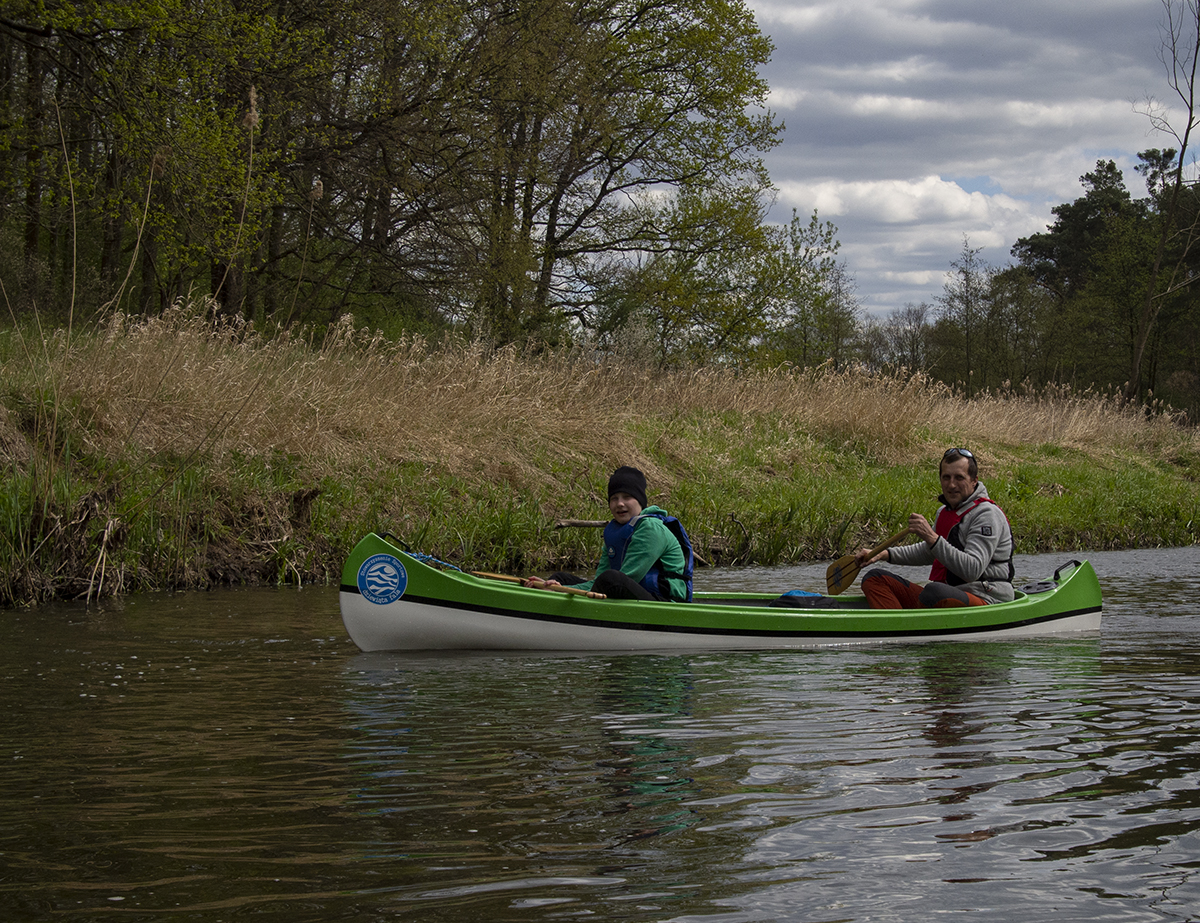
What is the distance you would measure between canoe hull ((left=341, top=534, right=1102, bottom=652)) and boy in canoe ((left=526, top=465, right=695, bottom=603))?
18 cm

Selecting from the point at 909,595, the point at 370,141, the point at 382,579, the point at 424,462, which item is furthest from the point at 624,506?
the point at 370,141

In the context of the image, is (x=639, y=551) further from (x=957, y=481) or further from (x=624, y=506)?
(x=957, y=481)

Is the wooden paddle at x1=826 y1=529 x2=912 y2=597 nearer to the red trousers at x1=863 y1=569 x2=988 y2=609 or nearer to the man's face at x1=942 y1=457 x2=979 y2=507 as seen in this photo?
the red trousers at x1=863 y1=569 x2=988 y2=609

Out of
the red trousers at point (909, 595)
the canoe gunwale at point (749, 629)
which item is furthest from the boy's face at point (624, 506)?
the red trousers at point (909, 595)

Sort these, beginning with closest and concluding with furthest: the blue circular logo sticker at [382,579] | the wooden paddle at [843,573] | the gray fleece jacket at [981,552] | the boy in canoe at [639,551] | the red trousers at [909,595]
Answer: the blue circular logo sticker at [382,579], the boy in canoe at [639,551], the gray fleece jacket at [981,552], the red trousers at [909,595], the wooden paddle at [843,573]

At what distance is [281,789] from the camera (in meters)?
3.79

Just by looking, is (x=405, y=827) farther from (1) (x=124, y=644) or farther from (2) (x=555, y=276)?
(2) (x=555, y=276)

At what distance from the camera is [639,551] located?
7.34 m

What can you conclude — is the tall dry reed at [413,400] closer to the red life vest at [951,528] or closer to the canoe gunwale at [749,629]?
the canoe gunwale at [749,629]

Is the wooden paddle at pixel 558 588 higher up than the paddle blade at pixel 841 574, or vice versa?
the wooden paddle at pixel 558 588

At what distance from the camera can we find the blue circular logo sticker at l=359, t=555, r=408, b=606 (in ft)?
22.6

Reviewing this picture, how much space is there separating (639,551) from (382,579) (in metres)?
1.65

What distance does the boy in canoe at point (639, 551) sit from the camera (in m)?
7.29

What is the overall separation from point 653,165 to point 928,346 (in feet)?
67.7
